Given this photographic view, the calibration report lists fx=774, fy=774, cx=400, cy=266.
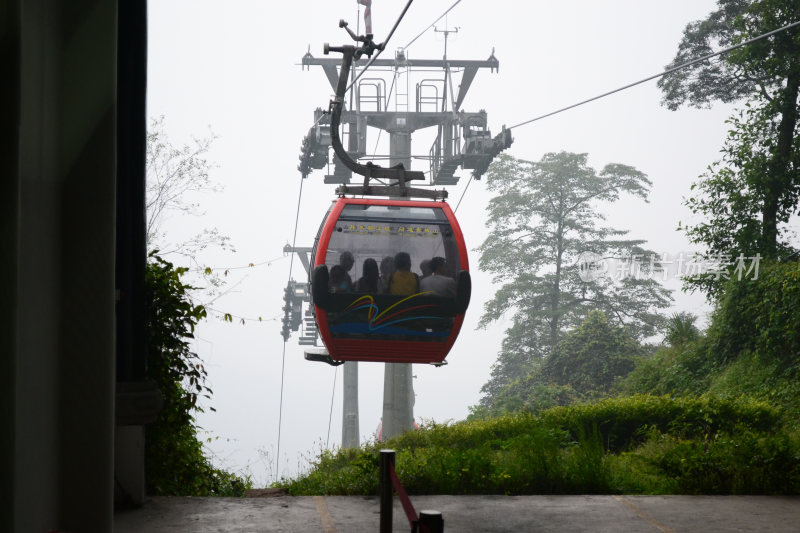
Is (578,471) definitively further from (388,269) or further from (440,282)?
(388,269)

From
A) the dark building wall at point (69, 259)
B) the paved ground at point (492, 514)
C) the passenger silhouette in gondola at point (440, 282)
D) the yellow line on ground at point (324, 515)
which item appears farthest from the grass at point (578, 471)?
the dark building wall at point (69, 259)

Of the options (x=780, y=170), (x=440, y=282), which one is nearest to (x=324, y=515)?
(x=440, y=282)

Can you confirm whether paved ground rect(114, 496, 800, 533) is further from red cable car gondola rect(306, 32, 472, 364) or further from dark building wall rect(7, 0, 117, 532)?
red cable car gondola rect(306, 32, 472, 364)

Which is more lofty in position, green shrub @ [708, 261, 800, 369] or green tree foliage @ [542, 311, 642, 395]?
green shrub @ [708, 261, 800, 369]

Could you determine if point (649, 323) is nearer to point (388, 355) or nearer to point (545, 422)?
point (545, 422)

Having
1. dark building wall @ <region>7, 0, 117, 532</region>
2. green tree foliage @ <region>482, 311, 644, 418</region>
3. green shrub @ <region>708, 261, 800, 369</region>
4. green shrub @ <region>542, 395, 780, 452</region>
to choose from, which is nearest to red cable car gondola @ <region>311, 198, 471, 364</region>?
green shrub @ <region>542, 395, 780, 452</region>

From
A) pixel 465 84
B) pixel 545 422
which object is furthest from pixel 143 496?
pixel 465 84

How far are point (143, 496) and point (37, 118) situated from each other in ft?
13.2

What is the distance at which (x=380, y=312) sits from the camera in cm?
917

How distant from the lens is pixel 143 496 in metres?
6.06

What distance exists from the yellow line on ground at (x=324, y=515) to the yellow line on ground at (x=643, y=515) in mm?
2475

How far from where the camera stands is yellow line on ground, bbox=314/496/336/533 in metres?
5.63

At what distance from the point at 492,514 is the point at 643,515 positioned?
1.24m

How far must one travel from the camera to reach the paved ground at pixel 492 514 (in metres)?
5.71
